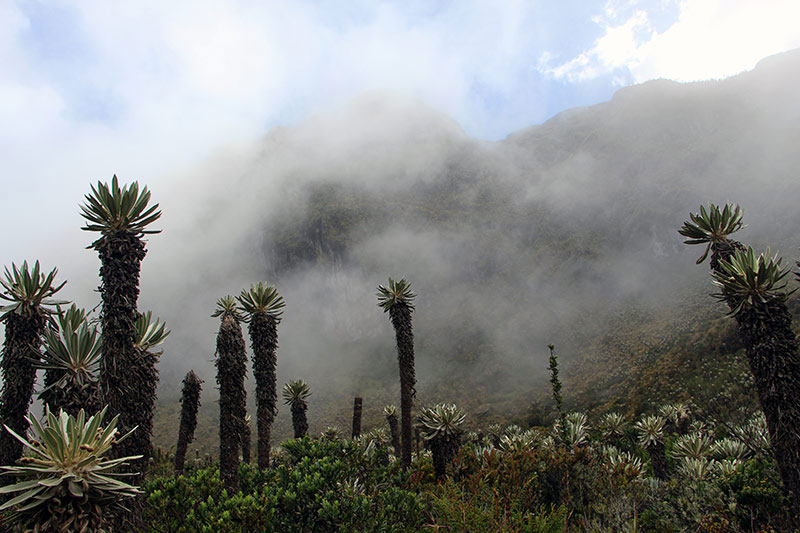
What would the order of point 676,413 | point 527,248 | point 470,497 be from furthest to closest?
point 527,248 < point 676,413 < point 470,497

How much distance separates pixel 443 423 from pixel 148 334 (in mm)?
10007

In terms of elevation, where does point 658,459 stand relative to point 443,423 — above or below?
below

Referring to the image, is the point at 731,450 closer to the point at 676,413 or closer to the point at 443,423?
the point at 676,413

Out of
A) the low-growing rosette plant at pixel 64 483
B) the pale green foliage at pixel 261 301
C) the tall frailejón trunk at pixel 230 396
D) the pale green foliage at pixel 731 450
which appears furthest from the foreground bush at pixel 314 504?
the pale green foliage at pixel 731 450

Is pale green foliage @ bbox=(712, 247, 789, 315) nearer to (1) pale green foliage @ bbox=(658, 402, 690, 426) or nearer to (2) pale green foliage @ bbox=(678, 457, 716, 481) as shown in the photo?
(2) pale green foliage @ bbox=(678, 457, 716, 481)

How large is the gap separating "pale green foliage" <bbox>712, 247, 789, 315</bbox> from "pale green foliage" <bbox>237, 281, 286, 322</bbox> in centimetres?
1513

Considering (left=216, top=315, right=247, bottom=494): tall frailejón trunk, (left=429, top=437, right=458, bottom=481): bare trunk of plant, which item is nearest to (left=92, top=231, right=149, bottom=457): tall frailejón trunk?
(left=216, top=315, right=247, bottom=494): tall frailejón trunk

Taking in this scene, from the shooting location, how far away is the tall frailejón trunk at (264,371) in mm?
16031

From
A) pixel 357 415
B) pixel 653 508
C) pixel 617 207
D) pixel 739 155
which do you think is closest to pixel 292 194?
pixel 617 207

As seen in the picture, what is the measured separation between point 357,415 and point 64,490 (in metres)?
17.3

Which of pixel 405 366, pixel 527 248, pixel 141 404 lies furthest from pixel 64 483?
pixel 527 248

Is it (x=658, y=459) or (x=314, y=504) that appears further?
(x=658, y=459)

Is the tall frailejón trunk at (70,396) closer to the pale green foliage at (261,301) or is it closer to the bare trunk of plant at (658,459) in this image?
the pale green foliage at (261,301)

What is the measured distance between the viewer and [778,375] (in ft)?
32.4
